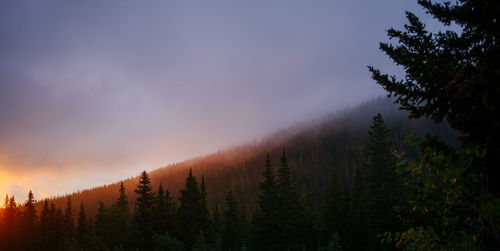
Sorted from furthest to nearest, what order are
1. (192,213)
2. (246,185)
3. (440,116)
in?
(246,185)
(192,213)
(440,116)

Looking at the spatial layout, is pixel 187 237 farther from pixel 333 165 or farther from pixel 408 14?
pixel 333 165

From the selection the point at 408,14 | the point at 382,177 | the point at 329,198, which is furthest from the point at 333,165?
the point at 408,14

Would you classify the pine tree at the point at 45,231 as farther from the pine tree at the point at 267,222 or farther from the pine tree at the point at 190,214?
the pine tree at the point at 267,222

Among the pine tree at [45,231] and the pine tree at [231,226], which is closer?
the pine tree at [231,226]

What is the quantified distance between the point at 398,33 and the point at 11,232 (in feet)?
325

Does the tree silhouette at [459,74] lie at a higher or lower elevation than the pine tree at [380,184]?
higher

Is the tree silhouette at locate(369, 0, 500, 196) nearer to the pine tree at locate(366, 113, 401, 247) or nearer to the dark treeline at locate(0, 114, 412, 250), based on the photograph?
the dark treeline at locate(0, 114, 412, 250)

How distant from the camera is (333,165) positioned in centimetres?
19975

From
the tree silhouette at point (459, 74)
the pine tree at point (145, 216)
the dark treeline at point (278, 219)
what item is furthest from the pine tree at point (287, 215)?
the tree silhouette at point (459, 74)

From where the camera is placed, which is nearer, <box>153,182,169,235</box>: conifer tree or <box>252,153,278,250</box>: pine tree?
<box>252,153,278,250</box>: pine tree

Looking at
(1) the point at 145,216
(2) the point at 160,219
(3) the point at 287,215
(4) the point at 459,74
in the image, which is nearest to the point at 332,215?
(3) the point at 287,215

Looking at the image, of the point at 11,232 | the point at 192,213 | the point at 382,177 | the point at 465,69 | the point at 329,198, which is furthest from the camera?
the point at 11,232

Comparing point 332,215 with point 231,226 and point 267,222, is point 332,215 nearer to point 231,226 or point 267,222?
point 267,222

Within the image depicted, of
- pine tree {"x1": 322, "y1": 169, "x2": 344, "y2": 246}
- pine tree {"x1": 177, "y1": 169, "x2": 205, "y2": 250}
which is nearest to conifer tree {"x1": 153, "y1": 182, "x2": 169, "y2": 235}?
pine tree {"x1": 177, "y1": 169, "x2": 205, "y2": 250}
